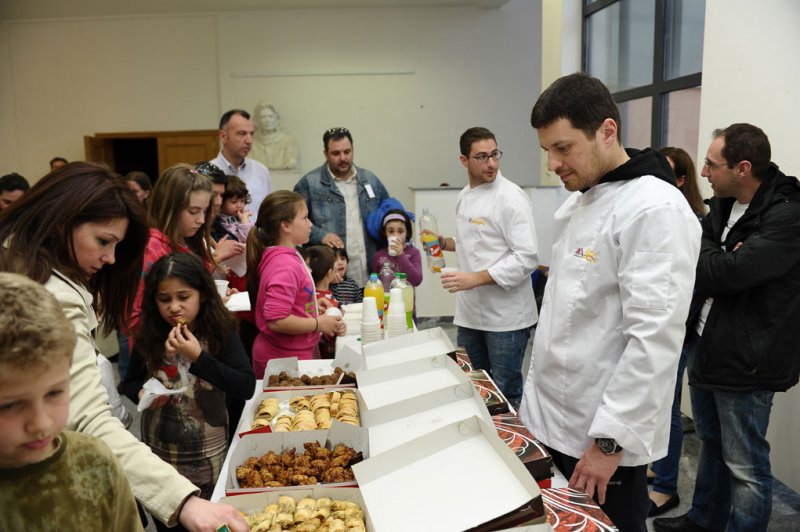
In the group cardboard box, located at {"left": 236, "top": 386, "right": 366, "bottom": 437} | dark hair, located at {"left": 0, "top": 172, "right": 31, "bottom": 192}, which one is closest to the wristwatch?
cardboard box, located at {"left": 236, "top": 386, "right": 366, "bottom": 437}

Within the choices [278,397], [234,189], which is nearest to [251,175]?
[234,189]

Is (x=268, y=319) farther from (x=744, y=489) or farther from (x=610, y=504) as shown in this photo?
(x=744, y=489)

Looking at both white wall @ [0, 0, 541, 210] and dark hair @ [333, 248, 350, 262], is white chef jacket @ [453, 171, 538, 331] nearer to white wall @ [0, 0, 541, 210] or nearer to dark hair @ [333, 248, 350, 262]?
dark hair @ [333, 248, 350, 262]

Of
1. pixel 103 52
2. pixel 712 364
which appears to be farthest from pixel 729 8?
pixel 103 52

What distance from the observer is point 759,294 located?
2.17 m

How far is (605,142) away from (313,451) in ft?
3.48

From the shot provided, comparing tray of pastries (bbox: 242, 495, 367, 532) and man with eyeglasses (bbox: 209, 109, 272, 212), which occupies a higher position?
man with eyeglasses (bbox: 209, 109, 272, 212)

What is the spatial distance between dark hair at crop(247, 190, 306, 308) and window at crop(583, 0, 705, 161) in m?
3.16

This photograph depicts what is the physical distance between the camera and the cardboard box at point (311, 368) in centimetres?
197

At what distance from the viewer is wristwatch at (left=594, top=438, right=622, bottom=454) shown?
1.43 meters

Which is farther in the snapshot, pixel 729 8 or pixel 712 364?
pixel 729 8

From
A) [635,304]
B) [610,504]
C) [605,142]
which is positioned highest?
[605,142]

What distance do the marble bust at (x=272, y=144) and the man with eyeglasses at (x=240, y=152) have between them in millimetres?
4649

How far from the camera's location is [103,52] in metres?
9.11
